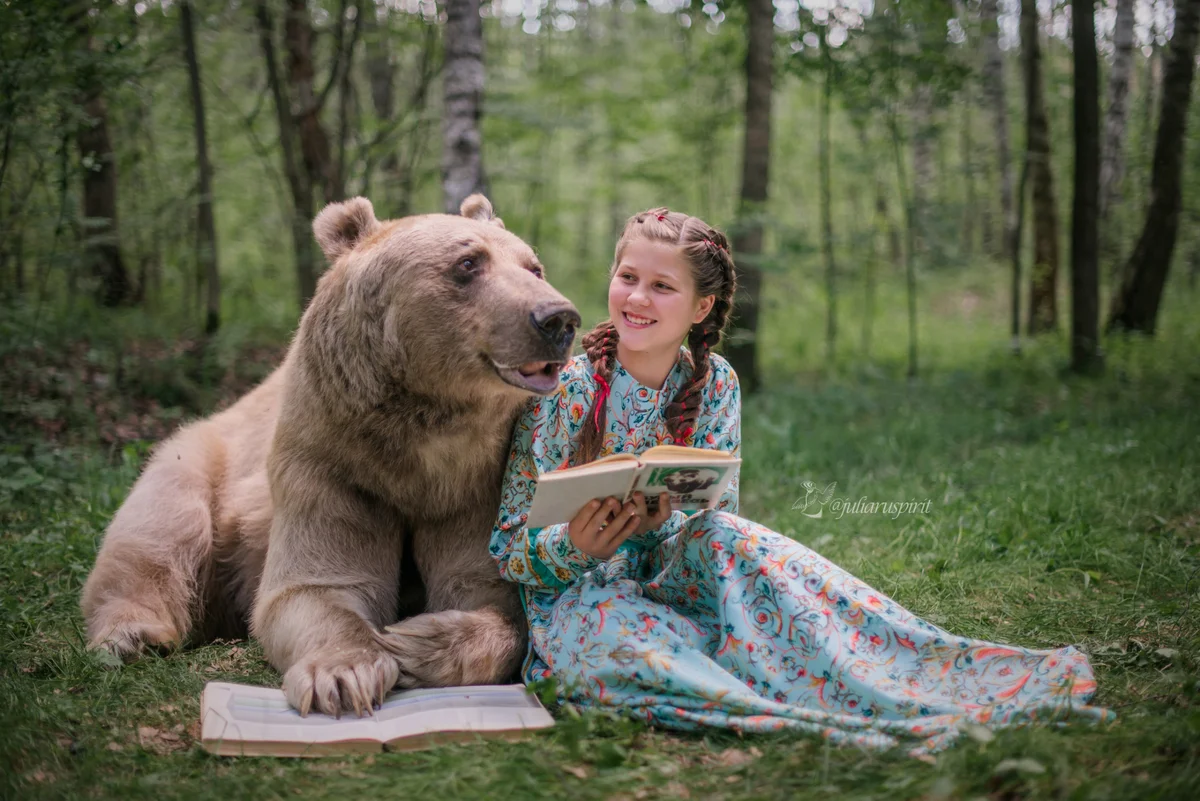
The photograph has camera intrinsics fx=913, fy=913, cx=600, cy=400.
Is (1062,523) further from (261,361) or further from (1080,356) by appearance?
(261,361)

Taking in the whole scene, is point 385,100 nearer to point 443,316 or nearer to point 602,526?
point 443,316

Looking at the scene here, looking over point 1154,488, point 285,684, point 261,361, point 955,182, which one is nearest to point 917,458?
point 1154,488

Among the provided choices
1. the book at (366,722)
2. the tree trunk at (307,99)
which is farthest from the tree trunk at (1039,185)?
the book at (366,722)

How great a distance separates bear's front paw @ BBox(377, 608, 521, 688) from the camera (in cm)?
280

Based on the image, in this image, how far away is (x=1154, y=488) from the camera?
4742 millimetres

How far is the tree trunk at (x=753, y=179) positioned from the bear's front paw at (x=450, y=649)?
5.37 metres

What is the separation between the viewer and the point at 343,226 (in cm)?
333

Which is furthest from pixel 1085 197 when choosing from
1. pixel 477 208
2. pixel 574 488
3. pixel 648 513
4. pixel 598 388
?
pixel 574 488

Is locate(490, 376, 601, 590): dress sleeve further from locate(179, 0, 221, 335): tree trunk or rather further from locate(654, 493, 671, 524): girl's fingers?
locate(179, 0, 221, 335): tree trunk

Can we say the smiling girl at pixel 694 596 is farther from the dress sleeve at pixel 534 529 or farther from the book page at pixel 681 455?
the book page at pixel 681 455

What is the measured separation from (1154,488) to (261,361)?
21.0ft

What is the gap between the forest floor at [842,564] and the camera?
2207mm

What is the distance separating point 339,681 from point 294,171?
654cm

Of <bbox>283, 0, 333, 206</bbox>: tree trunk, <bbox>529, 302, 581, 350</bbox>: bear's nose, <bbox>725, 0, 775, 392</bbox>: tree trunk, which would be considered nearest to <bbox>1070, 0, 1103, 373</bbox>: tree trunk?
<bbox>725, 0, 775, 392</bbox>: tree trunk
